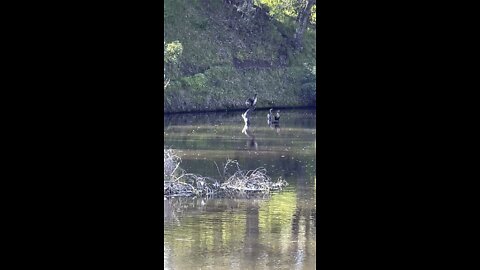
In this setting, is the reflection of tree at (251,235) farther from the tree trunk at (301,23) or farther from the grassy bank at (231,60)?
the tree trunk at (301,23)

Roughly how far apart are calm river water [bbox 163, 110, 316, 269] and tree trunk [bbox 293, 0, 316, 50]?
7315mm

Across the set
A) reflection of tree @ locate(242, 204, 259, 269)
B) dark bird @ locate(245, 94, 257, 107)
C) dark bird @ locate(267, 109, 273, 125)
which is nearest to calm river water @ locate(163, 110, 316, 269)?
reflection of tree @ locate(242, 204, 259, 269)

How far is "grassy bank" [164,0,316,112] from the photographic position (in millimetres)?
19578

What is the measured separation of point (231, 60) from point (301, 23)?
2.24 m

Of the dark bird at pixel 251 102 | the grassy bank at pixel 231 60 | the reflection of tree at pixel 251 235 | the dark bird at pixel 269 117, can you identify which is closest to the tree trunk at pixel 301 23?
the grassy bank at pixel 231 60

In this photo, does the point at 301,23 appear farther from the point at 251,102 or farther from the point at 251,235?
the point at 251,235

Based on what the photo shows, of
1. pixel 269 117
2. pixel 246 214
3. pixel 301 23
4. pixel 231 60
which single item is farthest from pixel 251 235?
pixel 301 23

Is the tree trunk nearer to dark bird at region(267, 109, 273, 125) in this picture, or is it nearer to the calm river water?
dark bird at region(267, 109, 273, 125)

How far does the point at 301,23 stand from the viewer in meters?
21.9

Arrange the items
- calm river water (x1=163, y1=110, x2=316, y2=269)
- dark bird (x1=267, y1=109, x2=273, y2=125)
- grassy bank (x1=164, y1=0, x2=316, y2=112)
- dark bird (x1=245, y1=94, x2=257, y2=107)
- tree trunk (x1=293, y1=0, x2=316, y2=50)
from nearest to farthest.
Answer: calm river water (x1=163, y1=110, x2=316, y2=269) < dark bird (x1=267, y1=109, x2=273, y2=125) < dark bird (x1=245, y1=94, x2=257, y2=107) < grassy bank (x1=164, y1=0, x2=316, y2=112) < tree trunk (x1=293, y1=0, x2=316, y2=50)
